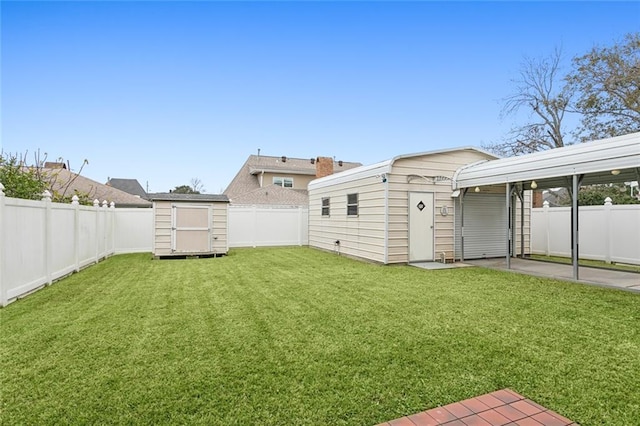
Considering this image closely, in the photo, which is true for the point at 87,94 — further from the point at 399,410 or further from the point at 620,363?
the point at 620,363

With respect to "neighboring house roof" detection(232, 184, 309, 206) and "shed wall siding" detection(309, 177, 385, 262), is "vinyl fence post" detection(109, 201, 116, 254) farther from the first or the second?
"neighboring house roof" detection(232, 184, 309, 206)

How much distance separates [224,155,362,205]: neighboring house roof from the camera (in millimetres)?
19609

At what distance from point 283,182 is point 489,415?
2148 centimetres

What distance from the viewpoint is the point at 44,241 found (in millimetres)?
6078

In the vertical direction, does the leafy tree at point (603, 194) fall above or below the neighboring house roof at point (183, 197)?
above

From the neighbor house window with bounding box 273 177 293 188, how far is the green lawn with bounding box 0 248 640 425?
1718 cm

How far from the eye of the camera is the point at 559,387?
264 centimetres

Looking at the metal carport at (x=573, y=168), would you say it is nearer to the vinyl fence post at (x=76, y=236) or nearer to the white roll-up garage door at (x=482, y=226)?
the white roll-up garage door at (x=482, y=226)

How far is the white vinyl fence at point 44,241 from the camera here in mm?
4857

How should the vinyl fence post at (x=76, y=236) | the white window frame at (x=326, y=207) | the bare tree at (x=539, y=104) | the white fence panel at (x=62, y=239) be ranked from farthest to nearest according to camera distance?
1. the bare tree at (x=539, y=104)
2. the white window frame at (x=326, y=207)
3. the vinyl fence post at (x=76, y=236)
4. the white fence panel at (x=62, y=239)

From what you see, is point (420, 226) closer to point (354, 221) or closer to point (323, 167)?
point (354, 221)

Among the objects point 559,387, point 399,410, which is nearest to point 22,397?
point 399,410

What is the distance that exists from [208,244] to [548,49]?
18.4 m

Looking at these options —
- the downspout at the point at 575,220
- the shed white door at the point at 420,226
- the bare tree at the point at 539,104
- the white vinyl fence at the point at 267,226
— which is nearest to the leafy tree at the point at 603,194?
the bare tree at the point at 539,104
